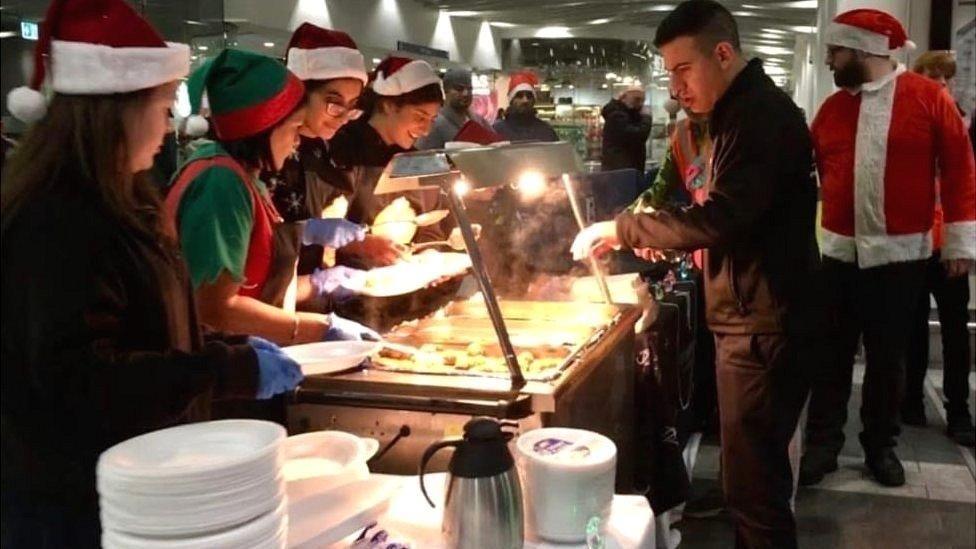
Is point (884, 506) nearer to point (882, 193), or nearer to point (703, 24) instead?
point (882, 193)

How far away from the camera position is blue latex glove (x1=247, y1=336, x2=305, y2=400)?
5.19 feet

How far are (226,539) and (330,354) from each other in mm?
778

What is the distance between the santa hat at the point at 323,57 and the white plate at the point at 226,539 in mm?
1722

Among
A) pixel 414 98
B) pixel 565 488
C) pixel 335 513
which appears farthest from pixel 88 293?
pixel 414 98

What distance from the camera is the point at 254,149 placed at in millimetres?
2238

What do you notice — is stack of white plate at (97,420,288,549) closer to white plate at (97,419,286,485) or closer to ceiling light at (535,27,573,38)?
white plate at (97,419,286,485)

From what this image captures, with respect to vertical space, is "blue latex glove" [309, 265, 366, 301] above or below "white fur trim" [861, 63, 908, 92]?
below

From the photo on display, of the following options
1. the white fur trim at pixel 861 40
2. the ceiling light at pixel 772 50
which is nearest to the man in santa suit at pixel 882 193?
the white fur trim at pixel 861 40

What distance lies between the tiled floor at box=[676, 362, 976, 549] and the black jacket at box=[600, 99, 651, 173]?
271 cm

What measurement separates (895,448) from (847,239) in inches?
49.0

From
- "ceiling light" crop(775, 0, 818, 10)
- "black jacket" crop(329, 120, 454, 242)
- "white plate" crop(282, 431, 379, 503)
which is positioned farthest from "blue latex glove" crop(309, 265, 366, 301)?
"ceiling light" crop(775, 0, 818, 10)

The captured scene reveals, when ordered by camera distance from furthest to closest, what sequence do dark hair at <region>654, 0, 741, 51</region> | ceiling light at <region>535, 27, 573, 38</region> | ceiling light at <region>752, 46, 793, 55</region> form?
ceiling light at <region>752, 46, 793, 55</region> → ceiling light at <region>535, 27, 573, 38</region> → dark hair at <region>654, 0, 741, 51</region>

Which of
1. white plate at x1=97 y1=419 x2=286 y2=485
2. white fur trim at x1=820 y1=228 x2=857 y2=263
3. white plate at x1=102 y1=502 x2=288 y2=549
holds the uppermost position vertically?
white plate at x1=97 y1=419 x2=286 y2=485

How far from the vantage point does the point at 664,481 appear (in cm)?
320
